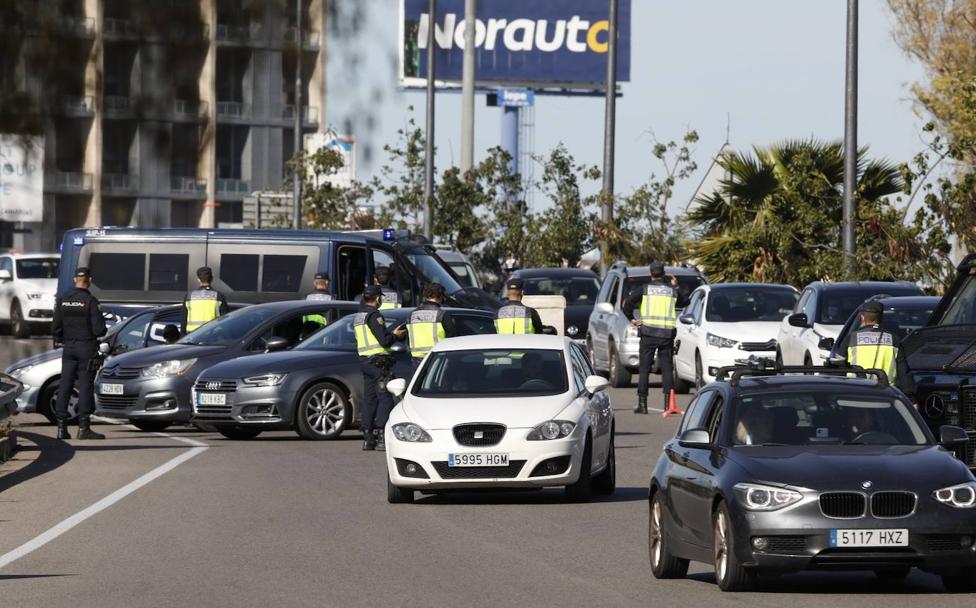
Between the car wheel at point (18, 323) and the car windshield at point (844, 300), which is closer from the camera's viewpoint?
the car wheel at point (18, 323)

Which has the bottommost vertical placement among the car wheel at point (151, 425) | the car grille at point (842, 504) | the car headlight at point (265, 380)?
the car wheel at point (151, 425)

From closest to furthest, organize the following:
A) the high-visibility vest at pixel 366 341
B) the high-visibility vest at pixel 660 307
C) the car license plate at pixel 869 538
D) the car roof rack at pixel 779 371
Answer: the car license plate at pixel 869 538 → the car roof rack at pixel 779 371 → the high-visibility vest at pixel 366 341 → the high-visibility vest at pixel 660 307

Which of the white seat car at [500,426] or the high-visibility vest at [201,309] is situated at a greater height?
the high-visibility vest at [201,309]

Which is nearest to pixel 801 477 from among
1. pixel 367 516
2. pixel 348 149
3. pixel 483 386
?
pixel 367 516

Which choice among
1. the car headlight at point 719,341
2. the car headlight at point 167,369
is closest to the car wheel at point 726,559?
the car headlight at point 167,369

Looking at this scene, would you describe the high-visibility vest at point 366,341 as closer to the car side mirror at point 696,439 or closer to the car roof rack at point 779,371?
the car roof rack at point 779,371

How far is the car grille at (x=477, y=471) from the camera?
51.2 feet

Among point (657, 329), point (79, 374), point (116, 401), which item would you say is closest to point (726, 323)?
point (657, 329)

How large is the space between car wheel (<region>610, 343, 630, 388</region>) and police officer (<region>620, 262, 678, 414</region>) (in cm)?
586

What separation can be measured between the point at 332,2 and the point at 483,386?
13792 mm

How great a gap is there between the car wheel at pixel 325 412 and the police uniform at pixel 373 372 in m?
0.99

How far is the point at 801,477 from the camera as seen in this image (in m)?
10.6

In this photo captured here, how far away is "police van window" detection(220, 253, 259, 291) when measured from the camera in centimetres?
2741

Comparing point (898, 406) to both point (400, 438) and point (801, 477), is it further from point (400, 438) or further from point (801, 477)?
point (400, 438)
